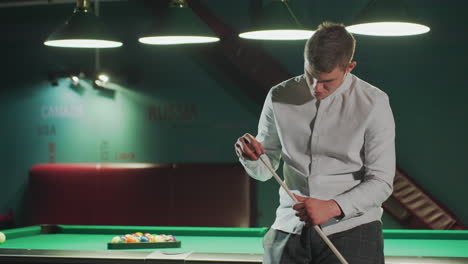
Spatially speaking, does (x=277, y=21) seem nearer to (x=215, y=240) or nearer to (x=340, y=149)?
(x=215, y=240)

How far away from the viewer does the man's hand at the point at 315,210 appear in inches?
82.6

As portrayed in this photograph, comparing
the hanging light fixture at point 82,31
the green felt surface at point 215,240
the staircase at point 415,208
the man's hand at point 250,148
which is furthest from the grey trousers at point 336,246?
the staircase at point 415,208

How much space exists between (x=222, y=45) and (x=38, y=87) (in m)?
2.21

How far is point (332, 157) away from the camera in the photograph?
2.25 metres

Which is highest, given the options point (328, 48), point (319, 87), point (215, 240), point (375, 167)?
point (328, 48)

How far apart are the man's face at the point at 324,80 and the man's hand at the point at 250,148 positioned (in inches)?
10.1

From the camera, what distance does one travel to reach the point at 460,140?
6.39 m

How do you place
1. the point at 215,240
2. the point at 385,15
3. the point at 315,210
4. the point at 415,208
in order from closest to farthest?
the point at 315,210 < the point at 385,15 < the point at 215,240 < the point at 415,208

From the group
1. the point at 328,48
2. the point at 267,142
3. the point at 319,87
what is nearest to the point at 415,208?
the point at 267,142

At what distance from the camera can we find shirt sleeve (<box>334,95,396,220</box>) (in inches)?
84.9

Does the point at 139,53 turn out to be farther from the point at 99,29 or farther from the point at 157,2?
the point at 99,29

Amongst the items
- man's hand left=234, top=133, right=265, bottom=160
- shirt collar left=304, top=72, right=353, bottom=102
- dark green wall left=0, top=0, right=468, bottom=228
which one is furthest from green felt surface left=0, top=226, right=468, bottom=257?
dark green wall left=0, top=0, right=468, bottom=228

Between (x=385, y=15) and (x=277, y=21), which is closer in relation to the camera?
(x=385, y=15)

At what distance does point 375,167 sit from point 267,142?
426 millimetres
